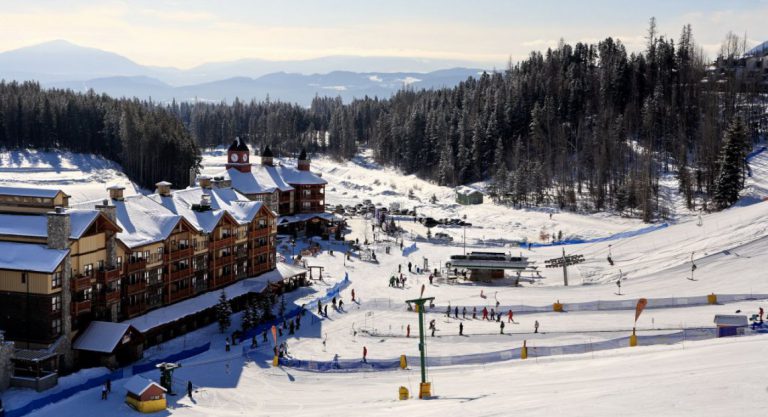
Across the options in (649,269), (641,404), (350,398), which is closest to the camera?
(641,404)

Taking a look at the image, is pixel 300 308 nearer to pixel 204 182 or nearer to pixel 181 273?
pixel 181 273

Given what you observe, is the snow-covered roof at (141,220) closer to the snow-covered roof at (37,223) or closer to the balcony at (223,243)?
the snow-covered roof at (37,223)

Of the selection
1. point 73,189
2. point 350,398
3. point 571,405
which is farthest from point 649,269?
point 73,189

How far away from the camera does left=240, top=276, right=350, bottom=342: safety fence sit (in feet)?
159

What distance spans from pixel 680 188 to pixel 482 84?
66.4 m

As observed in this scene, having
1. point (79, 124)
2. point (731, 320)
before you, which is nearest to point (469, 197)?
point (731, 320)

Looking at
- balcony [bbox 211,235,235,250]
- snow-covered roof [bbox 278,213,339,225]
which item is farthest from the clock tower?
balcony [bbox 211,235,235,250]

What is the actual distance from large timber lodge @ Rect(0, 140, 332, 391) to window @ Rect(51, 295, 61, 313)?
6cm

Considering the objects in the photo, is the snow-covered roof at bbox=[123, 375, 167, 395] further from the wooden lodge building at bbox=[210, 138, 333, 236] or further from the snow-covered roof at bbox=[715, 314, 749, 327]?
the wooden lodge building at bbox=[210, 138, 333, 236]

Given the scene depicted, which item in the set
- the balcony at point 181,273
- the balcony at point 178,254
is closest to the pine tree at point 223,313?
the balcony at point 181,273

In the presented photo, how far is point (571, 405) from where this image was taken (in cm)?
2538

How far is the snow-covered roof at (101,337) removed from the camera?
138ft

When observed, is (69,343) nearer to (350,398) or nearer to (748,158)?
(350,398)

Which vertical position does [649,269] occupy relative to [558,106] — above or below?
below
